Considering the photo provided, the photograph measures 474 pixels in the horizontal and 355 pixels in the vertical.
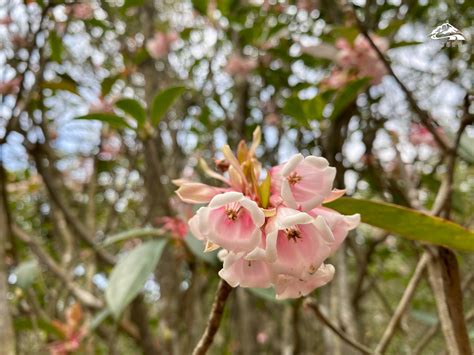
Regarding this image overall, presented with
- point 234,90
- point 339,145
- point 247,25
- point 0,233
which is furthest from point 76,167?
point 0,233

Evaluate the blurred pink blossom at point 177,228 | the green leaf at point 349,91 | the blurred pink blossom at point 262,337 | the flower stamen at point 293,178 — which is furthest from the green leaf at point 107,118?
the blurred pink blossom at point 262,337

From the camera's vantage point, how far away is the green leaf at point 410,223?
495 mm

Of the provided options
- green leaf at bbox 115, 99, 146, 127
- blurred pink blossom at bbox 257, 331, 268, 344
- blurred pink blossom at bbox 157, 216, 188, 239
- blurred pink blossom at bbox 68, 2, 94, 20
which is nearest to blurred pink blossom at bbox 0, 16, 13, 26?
blurred pink blossom at bbox 68, 2, 94, 20

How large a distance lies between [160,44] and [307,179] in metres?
1.67

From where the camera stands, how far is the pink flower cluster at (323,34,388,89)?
1.29m

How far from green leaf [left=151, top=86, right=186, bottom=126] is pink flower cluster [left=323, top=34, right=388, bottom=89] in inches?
16.4

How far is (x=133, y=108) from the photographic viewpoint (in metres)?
1.12

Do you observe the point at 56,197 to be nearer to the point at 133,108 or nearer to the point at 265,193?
the point at 133,108

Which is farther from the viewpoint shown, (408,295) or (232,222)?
(408,295)

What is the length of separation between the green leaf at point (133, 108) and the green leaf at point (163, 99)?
0.02 meters

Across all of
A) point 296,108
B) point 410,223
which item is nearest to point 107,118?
point 296,108

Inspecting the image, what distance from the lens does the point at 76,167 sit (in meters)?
2.75

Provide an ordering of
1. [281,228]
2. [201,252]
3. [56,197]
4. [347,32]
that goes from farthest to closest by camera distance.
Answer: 1. [56,197]
2. [347,32]
3. [201,252]
4. [281,228]

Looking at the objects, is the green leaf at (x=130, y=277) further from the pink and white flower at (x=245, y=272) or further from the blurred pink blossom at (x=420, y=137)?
the blurred pink blossom at (x=420, y=137)
